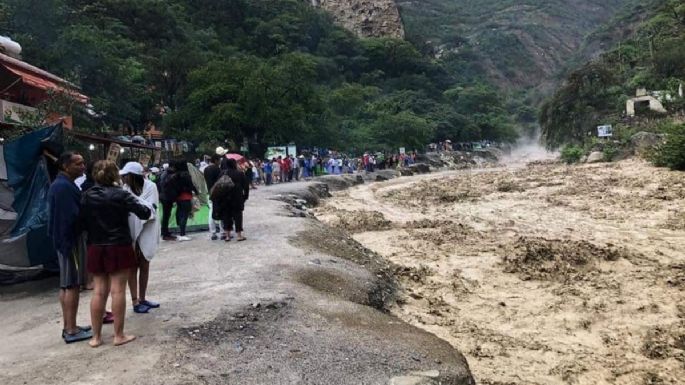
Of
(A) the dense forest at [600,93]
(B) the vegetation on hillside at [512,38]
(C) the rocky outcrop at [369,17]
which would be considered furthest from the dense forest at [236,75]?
(B) the vegetation on hillside at [512,38]

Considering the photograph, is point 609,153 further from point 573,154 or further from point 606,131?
point 573,154

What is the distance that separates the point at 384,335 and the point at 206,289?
2.28 metres

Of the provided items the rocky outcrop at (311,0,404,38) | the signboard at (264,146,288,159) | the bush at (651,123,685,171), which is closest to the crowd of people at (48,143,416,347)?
the bush at (651,123,685,171)

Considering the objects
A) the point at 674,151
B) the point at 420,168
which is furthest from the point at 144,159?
the point at 420,168

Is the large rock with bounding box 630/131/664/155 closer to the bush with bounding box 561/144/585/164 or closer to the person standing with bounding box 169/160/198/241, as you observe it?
the bush with bounding box 561/144/585/164

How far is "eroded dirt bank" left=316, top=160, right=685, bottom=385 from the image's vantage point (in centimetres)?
524

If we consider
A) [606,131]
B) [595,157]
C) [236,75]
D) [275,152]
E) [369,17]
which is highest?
[369,17]

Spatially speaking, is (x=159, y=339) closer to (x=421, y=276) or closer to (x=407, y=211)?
(x=421, y=276)

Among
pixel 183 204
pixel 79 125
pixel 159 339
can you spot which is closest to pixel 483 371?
pixel 159 339

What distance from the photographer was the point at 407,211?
1812 centimetres

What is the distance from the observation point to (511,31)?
438 feet

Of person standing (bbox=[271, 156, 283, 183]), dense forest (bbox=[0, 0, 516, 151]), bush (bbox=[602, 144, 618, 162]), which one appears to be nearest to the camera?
person standing (bbox=[271, 156, 283, 183])

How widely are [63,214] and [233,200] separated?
4.57 m

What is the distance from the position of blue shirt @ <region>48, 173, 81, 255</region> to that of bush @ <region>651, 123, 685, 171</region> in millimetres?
21157
